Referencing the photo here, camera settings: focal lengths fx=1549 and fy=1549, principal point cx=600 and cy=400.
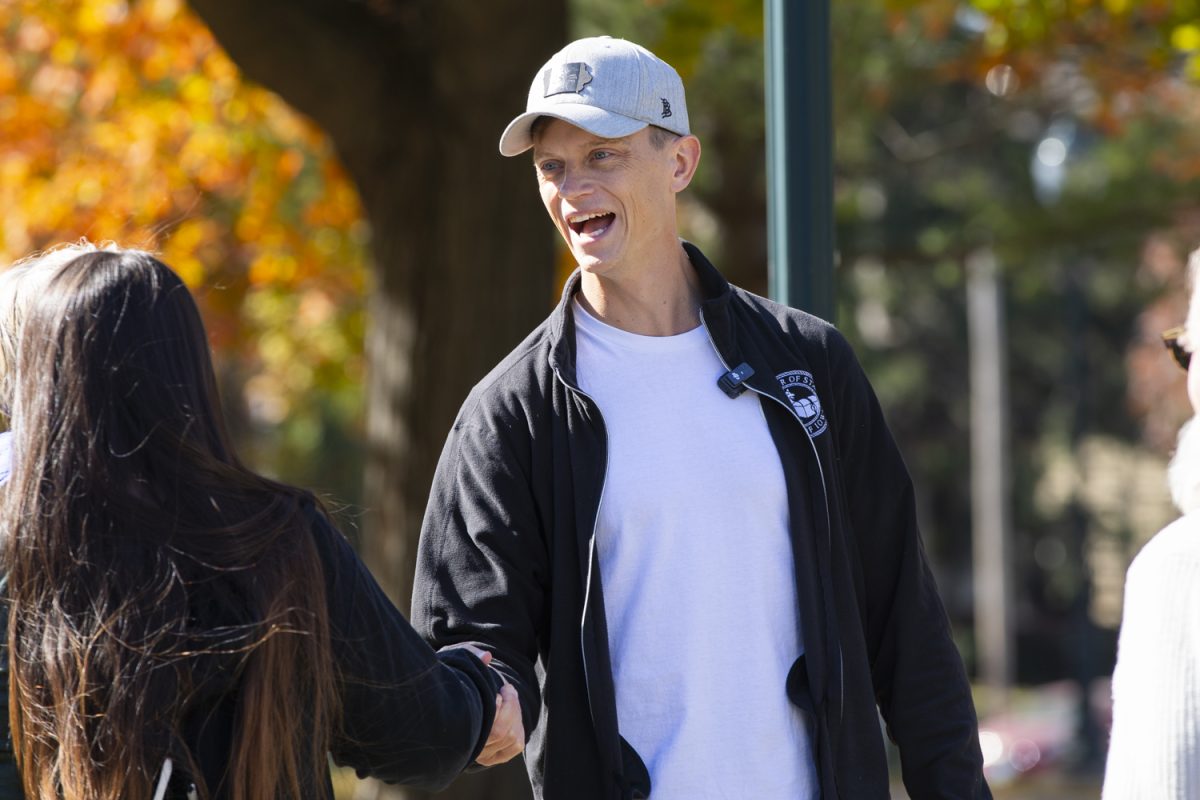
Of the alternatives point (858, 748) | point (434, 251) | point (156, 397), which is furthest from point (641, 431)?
point (434, 251)

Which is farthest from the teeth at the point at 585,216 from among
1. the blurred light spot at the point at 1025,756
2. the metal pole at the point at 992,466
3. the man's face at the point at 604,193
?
the metal pole at the point at 992,466

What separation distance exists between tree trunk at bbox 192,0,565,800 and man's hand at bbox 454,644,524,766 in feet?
10.2

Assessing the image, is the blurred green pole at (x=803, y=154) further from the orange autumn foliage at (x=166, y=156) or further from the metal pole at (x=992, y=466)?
the metal pole at (x=992, y=466)

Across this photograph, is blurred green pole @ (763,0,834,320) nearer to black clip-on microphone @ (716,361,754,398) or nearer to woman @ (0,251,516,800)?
black clip-on microphone @ (716,361,754,398)

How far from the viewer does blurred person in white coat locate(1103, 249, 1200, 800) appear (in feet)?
6.56

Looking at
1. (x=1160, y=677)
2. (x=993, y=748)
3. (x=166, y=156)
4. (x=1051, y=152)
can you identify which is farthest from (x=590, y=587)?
(x=993, y=748)

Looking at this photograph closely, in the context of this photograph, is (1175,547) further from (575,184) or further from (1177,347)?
(575,184)

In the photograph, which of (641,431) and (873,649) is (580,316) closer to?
(641,431)

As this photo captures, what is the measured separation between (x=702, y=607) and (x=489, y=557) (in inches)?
14.8

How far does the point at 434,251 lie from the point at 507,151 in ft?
9.54

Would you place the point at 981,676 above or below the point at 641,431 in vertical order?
below

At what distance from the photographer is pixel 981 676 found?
33.0 m

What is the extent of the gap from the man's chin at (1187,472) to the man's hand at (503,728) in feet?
3.51

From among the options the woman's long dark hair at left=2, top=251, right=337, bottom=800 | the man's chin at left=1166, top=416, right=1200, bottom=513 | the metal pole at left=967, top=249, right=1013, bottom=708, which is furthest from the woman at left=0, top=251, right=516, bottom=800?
the metal pole at left=967, top=249, right=1013, bottom=708
